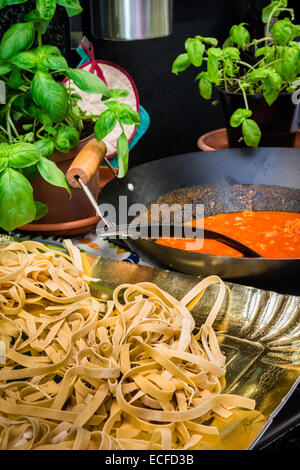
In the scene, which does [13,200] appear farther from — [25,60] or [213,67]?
[213,67]

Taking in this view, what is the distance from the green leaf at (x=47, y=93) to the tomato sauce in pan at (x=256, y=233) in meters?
0.40

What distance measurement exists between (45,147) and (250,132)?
625 mm

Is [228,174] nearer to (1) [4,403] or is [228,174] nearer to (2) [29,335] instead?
(2) [29,335]

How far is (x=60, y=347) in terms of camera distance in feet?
3.37

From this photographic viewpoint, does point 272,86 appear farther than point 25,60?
Yes

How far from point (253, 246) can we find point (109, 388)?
60 centimetres

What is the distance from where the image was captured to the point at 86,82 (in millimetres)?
1290

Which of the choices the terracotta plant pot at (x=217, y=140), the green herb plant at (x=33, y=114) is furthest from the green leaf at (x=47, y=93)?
the terracotta plant pot at (x=217, y=140)

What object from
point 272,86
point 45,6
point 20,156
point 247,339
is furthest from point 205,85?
point 247,339

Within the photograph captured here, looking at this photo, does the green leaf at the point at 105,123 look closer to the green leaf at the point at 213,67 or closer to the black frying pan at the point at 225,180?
the black frying pan at the point at 225,180

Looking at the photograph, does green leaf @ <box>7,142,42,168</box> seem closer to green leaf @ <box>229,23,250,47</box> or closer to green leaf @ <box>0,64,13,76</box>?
green leaf @ <box>0,64,13,76</box>

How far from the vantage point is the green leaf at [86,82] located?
127 cm

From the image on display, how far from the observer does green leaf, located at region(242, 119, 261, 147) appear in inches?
64.1

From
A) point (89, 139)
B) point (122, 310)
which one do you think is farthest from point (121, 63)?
point (122, 310)
